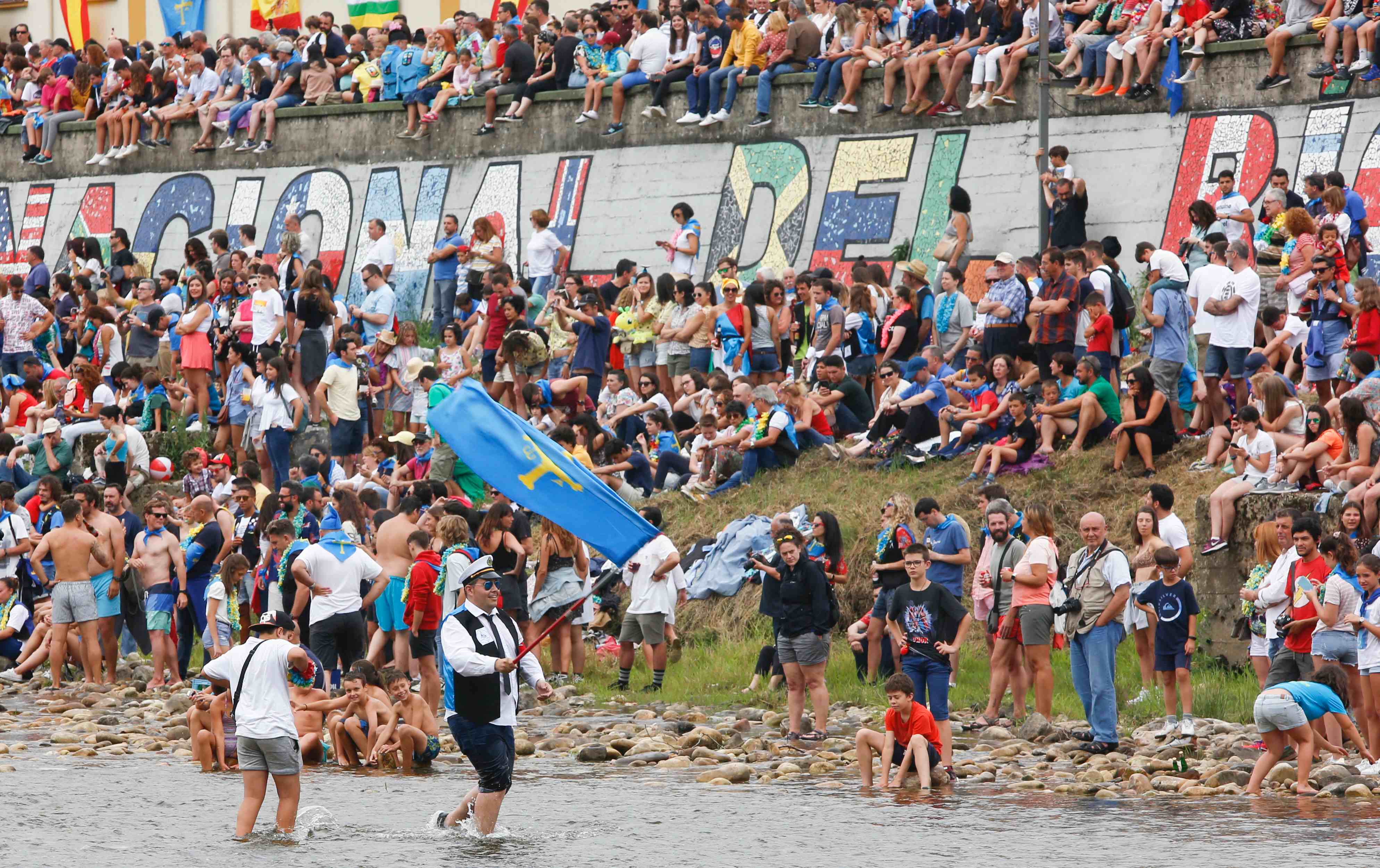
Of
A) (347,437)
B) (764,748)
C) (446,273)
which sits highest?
(446,273)

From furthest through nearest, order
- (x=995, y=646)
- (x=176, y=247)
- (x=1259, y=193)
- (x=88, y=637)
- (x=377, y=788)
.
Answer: (x=176, y=247), (x=1259, y=193), (x=88, y=637), (x=995, y=646), (x=377, y=788)

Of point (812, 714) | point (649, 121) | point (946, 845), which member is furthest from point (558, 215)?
point (946, 845)

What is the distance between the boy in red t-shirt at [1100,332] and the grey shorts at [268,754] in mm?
9734

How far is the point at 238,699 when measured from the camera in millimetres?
11289

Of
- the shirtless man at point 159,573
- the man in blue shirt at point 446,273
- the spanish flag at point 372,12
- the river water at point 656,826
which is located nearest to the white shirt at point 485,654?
the river water at point 656,826

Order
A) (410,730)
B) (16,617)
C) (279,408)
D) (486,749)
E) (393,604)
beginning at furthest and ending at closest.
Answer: (279,408)
(16,617)
(393,604)
(410,730)
(486,749)

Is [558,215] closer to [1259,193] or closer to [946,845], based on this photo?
[1259,193]

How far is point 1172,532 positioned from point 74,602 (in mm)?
9990

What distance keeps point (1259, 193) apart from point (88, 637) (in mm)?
13020

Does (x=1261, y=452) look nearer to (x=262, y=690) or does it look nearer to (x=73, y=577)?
(x=262, y=690)

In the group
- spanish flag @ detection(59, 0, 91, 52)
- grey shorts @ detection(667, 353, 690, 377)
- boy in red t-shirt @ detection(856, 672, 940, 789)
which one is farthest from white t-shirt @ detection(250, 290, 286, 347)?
spanish flag @ detection(59, 0, 91, 52)

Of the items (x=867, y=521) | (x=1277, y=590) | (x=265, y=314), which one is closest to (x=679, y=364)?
(x=867, y=521)

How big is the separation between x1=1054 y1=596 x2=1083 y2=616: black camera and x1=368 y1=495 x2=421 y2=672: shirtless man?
5.53 meters

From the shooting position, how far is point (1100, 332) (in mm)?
18656
